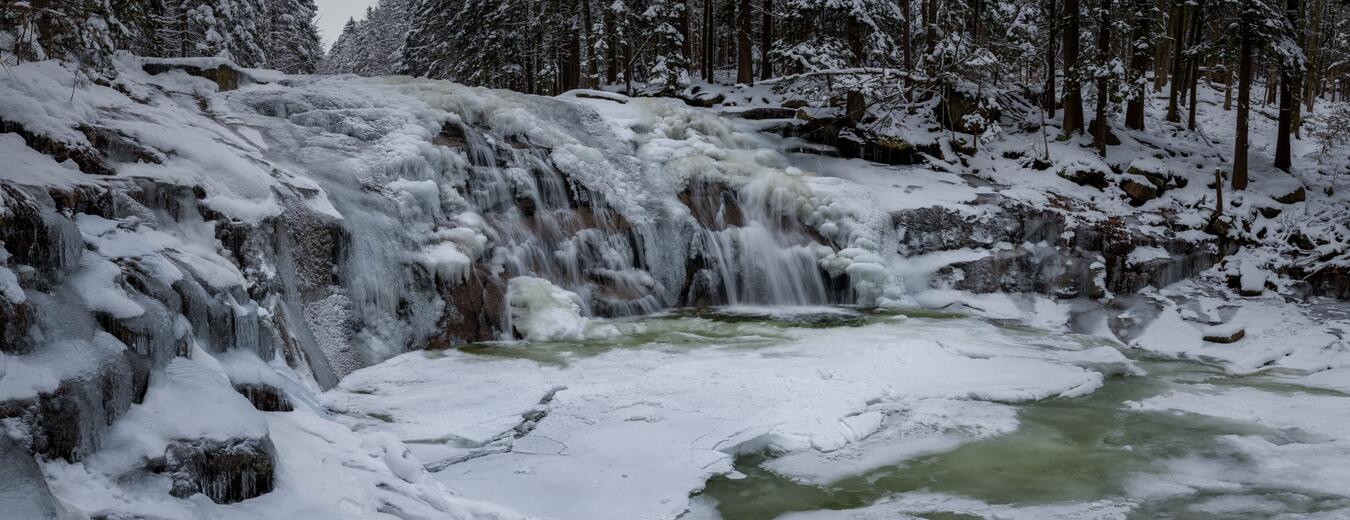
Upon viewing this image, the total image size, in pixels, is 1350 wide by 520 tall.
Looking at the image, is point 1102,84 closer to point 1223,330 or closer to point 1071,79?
point 1071,79

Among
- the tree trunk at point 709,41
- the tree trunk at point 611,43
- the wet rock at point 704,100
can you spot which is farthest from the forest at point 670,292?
the tree trunk at point 611,43

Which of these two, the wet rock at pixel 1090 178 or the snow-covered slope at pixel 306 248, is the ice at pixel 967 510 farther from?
the wet rock at pixel 1090 178

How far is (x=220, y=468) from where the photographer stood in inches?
165

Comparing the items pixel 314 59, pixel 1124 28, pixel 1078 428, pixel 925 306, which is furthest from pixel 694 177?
pixel 314 59

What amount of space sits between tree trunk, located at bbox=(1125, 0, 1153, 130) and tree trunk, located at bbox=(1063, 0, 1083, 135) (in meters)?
1.08

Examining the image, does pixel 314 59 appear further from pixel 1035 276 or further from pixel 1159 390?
pixel 1159 390

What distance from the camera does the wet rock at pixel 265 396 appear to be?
5450 mm

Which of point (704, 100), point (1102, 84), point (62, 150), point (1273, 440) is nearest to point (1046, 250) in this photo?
point (1102, 84)

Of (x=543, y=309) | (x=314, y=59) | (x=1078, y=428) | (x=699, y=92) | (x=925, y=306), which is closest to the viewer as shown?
(x=1078, y=428)

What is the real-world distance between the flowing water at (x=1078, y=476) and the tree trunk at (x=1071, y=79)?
11280 mm

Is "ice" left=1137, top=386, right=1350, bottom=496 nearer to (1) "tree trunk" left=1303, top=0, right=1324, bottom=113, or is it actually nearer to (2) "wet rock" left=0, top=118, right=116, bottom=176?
(2) "wet rock" left=0, top=118, right=116, bottom=176

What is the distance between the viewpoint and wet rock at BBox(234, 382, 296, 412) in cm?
545

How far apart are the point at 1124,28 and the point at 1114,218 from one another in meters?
5.49

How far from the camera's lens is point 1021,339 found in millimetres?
11266
